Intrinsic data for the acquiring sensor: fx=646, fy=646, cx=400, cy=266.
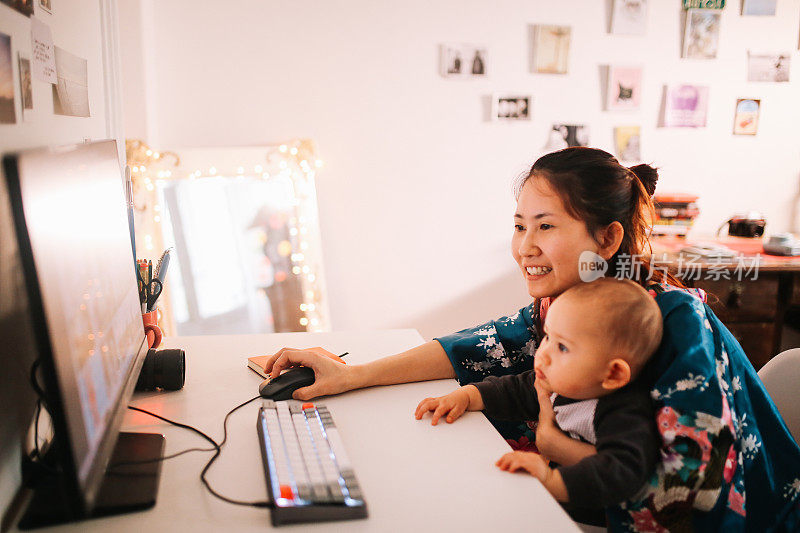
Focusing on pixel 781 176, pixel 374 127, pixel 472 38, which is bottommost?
pixel 781 176

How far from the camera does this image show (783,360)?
1.23m

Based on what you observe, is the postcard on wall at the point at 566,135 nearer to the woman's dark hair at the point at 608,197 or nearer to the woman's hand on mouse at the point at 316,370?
the woman's dark hair at the point at 608,197

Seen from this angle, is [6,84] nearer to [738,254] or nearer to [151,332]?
[151,332]

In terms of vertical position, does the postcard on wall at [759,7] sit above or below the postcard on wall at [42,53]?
above

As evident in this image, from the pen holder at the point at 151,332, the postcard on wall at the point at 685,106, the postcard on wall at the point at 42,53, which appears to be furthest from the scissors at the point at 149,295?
the postcard on wall at the point at 685,106

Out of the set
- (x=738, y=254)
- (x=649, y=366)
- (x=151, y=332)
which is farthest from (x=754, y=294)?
(x=151, y=332)

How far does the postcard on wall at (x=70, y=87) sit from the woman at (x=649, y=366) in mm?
609

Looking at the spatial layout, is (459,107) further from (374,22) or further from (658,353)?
(658,353)

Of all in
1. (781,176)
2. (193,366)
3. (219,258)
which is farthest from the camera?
(781,176)

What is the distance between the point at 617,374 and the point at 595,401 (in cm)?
7

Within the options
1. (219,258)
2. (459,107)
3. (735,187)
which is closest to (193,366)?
(219,258)

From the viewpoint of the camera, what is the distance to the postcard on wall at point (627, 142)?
2865 millimetres

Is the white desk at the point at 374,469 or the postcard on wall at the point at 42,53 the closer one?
the white desk at the point at 374,469

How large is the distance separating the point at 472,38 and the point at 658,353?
1998 millimetres
